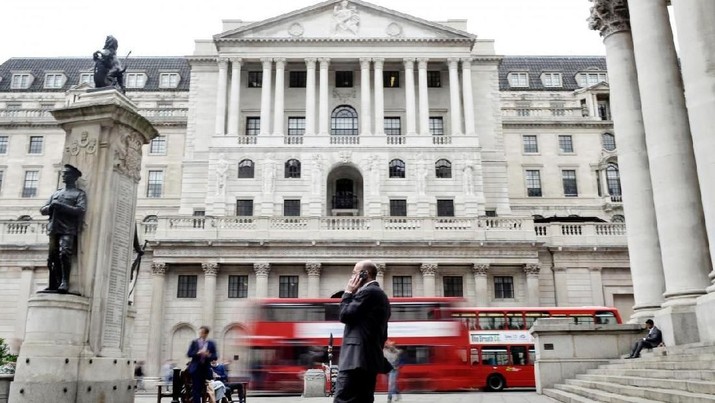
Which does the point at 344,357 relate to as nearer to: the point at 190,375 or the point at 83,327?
the point at 190,375

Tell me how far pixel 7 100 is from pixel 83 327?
70.7 m

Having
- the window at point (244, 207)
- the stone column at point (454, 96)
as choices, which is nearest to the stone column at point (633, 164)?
the stone column at point (454, 96)

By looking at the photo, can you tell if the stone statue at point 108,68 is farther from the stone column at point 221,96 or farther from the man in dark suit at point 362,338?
the stone column at point 221,96

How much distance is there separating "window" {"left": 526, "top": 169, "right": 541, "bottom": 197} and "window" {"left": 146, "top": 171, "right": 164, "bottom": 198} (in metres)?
34.3

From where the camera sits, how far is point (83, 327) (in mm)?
12680

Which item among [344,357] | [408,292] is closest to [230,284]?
[408,292]

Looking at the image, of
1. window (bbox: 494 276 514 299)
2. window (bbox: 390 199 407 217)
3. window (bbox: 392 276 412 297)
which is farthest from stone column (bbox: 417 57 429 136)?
window (bbox: 494 276 514 299)

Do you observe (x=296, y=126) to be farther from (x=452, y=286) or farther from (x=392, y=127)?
(x=452, y=286)

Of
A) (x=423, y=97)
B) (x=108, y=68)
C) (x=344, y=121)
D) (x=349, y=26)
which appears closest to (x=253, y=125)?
(x=344, y=121)

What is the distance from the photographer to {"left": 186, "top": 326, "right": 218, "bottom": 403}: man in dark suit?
12070 millimetres

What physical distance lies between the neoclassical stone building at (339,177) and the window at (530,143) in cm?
14

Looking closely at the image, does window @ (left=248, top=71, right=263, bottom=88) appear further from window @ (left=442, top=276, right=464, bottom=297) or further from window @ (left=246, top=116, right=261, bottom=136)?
window @ (left=442, top=276, right=464, bottom=297)

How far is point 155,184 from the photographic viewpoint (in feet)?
195

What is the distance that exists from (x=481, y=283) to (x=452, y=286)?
Answer: 6.28ft
